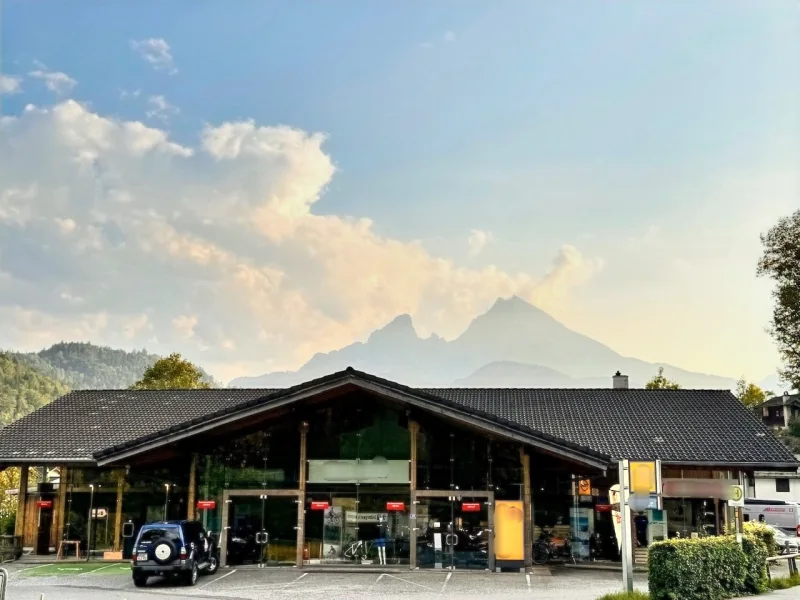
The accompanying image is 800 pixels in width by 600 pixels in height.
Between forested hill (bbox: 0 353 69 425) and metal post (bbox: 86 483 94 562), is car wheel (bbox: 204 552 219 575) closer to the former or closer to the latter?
metal post (bbox: 86 483 94 562)

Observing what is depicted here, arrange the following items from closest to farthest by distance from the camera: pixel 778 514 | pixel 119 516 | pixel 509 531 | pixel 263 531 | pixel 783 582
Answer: pixel 783 582, pixel 509 531, pixel 263 531, pixel 119 516, pixel 778 514

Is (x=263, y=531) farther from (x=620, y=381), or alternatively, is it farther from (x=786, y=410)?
(x=786, y=410)

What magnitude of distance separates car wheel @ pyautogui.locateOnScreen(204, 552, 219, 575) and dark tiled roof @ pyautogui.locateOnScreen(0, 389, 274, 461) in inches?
197

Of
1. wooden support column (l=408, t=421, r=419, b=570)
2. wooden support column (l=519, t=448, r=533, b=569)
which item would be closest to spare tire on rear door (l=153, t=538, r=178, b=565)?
wooden support column (l=408, t=421, r=419, b=570)

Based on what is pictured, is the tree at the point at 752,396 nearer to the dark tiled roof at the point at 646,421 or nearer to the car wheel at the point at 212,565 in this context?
the dark tiled roof at the point at 646,421

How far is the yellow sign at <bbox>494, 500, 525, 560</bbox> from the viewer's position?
22016 millimetres

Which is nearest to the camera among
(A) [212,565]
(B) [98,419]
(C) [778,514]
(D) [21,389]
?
(A) [212,565]

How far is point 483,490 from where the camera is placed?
22.5 m

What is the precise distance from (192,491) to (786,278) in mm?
32440

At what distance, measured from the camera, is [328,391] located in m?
22.3

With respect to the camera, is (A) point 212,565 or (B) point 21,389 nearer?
(A) point 212,565

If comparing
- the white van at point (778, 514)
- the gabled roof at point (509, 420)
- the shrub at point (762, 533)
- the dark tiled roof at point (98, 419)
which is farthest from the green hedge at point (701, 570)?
the white van at point (778, 514)

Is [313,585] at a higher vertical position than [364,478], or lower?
lower

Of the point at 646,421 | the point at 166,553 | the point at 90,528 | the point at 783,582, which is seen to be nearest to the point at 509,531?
the point at 783,582
